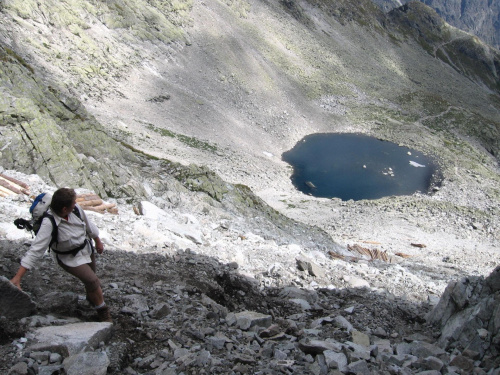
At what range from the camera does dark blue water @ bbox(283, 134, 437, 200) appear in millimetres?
47062

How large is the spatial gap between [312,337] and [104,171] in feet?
44.6

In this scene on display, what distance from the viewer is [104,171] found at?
18.3 m

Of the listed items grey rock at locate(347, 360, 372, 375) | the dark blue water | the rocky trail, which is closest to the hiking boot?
the rocky trail

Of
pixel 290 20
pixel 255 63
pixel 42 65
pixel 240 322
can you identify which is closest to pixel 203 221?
pixel 240 322

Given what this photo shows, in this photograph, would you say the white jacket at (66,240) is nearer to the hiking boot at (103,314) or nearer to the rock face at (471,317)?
the hiking boot at (103,314)

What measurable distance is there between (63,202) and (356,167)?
51.0 m

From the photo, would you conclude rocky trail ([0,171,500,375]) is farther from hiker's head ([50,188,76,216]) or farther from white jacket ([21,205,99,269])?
hiker's head ([50,188,76,216])

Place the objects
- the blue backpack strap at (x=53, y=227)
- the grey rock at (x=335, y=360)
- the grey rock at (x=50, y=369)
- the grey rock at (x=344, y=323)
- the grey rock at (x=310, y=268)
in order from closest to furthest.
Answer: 1. the grey rock at (x=50, y=369)
2. the blue backpack strap at (x=53, y=227)
3. the grey rock at (x=335, y=360)
4. the grey rock at (x=344, y=323)
5. the grey rock at (x=310, y=268)

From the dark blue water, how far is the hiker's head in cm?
3935

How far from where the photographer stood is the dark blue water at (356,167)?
4706 cm

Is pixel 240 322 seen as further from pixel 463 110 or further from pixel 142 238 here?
→ pixel 463 110

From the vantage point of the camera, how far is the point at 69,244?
655cm

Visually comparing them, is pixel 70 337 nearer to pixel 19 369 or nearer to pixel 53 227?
pixel 19 369

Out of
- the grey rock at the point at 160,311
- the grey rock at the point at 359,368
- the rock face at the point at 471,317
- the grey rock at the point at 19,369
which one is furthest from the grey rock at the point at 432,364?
the grey rock at the point at 19,369
